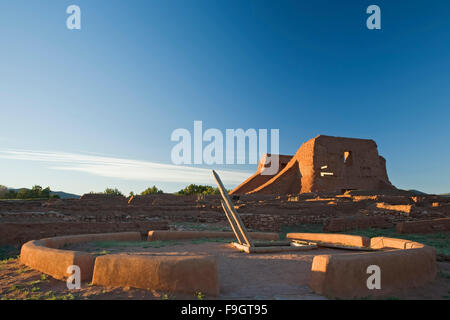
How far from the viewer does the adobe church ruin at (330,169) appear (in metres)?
29.9

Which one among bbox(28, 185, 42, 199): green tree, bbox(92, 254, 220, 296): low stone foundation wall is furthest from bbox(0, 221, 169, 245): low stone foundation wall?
bbox(28, 185, 42, 199): green tree

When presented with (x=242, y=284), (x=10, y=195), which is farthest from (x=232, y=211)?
(x=10, y=195)

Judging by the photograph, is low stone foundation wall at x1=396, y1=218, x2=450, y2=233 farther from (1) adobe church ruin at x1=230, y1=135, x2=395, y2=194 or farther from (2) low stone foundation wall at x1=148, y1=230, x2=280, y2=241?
(1) adobe church ruin at x1=230, y1=135, x2=395, y2=194

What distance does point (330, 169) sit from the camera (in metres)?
30.3

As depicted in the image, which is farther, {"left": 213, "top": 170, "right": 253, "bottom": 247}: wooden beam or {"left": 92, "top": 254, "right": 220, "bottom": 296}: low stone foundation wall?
{"left": 213, "top": 170, "right": 253, "bottom": 247}: wooden beam

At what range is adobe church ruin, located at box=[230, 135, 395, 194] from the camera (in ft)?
98.2

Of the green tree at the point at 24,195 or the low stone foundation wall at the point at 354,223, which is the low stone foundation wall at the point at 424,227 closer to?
the low stone foundation wall at the point at 354,223

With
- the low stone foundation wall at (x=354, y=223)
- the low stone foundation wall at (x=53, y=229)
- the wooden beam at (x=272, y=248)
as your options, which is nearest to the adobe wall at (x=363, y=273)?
the wooden beam at (x=272, y=248)

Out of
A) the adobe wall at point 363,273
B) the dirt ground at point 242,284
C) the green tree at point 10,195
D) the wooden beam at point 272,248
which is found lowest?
the green tree at point 10,195

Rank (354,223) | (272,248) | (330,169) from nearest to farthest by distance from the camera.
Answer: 1. (272,248)
2. (354,223)
3. (330,169)

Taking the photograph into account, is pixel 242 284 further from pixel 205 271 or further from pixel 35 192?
pixel 35 192
